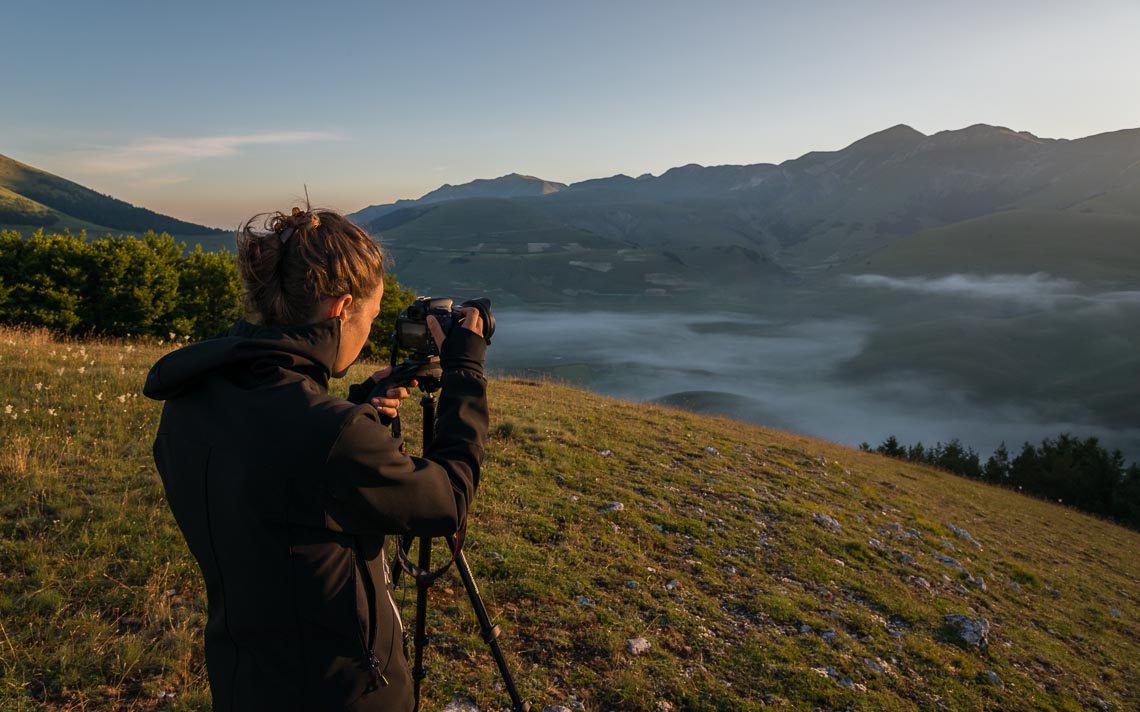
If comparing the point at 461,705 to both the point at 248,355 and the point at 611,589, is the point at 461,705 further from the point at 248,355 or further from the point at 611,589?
the point at 248,355

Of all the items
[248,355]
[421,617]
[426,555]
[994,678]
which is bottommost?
[994,678]

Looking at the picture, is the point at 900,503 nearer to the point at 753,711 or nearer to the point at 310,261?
the point at 753,711

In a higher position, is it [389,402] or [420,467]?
[389,402]

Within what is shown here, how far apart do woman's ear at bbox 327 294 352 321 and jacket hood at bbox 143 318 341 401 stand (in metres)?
0.08

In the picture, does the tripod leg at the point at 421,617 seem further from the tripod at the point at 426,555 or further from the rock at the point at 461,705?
the rock at the point at 461,705

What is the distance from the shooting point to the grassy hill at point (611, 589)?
15.5 feet

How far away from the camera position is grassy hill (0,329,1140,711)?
4.74 m

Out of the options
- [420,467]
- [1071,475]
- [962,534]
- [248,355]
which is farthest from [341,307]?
[1071,475]

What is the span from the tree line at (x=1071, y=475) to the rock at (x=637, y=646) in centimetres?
3454

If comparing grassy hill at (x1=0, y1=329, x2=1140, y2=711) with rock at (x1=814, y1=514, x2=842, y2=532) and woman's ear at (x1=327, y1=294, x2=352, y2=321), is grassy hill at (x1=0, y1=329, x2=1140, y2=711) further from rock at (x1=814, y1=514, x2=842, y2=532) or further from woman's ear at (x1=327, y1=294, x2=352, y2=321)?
woman's ear at (x1=327, y1=294, x2=352, y2=321)

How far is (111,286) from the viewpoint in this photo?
23047 mm

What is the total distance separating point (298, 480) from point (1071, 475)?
5021 centimetres

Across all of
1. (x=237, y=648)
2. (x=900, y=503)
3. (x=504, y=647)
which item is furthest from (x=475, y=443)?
(x=900, y=503)

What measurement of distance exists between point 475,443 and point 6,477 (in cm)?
764
